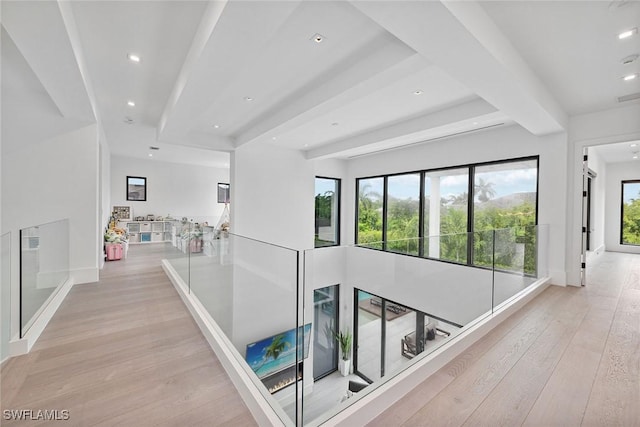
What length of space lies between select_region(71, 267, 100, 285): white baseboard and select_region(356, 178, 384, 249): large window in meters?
6.05

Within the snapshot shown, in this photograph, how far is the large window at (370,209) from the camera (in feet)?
24.8

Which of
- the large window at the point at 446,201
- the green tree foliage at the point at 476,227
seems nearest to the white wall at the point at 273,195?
the green tree foliage at the point at 476,227

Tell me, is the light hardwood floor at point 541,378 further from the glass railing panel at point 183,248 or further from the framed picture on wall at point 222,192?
the framed picture on wall at point 222,192

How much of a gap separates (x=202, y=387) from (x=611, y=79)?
203 inches

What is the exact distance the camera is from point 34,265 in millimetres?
2746

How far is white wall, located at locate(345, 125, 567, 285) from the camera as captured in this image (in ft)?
14.1

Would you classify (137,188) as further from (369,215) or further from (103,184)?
(369,215)

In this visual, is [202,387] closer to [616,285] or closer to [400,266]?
[400,266]

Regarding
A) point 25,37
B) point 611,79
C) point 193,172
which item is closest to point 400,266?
point 611,79

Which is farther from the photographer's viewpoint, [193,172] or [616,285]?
[193,172]

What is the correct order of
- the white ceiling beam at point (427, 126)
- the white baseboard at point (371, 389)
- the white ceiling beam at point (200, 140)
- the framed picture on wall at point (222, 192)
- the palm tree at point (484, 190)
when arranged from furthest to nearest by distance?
the framed picture on wall at point (222, 192)
the palm tree at point (484, 190)
the white ceiling beam at point (200, 140)
the white ceiling beam at point (427, 126)
the white baseboard at point (371, 389)

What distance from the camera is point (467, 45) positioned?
198 cm

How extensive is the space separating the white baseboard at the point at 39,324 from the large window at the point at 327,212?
206 inches

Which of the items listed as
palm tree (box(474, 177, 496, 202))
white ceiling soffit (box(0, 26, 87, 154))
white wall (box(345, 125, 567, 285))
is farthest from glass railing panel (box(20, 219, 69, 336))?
palm tree (box(474, 177, 496, 202))
